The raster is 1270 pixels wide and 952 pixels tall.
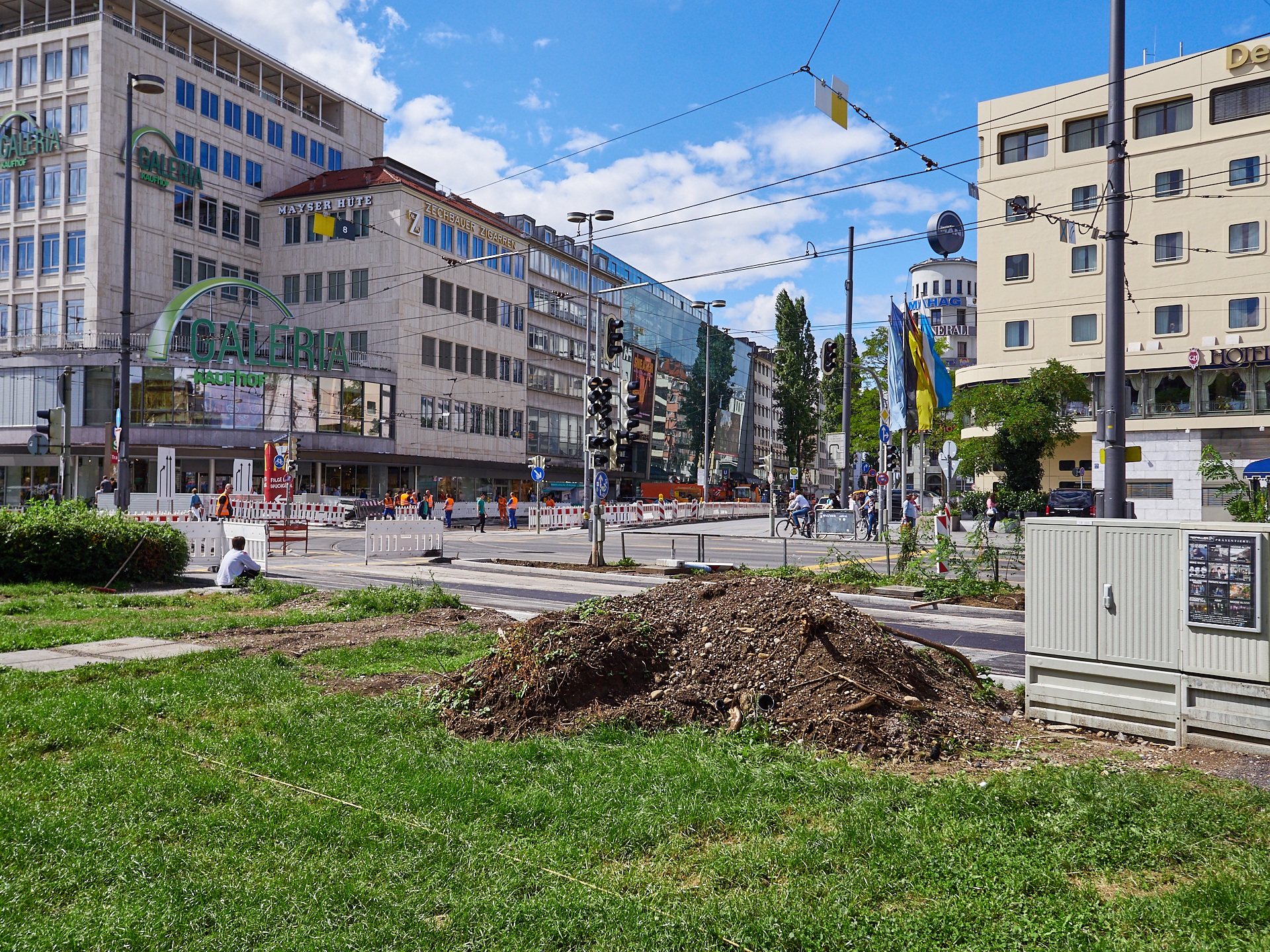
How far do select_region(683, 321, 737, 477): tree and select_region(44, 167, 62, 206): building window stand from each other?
205ft

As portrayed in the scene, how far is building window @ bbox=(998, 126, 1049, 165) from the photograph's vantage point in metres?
48.3

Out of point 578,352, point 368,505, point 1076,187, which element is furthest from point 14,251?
point 1076,187

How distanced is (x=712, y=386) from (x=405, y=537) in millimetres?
80900

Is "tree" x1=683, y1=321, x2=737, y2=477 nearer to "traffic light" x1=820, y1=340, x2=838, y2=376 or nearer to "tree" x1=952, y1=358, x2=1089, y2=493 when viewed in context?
"tree" x1=952, y1=358, x2=1089, y2=493

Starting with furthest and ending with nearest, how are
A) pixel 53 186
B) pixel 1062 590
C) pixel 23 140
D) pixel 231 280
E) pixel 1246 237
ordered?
pixel 231 280 < pixel 53 186 < pixel 23 140 < pixel 1246 237 < pixel 1062 590

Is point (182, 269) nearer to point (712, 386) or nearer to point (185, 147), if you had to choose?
point (185, 147)

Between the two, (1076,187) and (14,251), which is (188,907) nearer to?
(1076,187)

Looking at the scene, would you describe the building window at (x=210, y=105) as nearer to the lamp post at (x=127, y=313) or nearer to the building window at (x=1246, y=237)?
the lamp post at (x=127, y=313)

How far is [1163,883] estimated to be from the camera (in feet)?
12.3

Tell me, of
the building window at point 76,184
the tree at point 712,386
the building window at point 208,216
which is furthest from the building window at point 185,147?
the tree at point 712,386

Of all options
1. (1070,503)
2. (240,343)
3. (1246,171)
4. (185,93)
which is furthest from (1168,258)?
(185,93)

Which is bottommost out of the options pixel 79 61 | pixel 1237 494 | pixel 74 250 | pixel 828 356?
pixel 1237 494

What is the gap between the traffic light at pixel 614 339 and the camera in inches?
984

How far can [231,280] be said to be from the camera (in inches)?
2141
